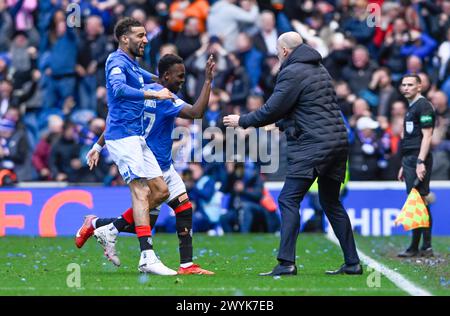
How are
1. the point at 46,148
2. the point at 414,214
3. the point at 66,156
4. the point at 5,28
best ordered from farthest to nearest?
1. the point at 5,28
2. the point at 46,148
3. the point at 66,156
4. the point at 414,214

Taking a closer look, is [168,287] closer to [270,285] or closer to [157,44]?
[270,285]

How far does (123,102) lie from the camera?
1148cm

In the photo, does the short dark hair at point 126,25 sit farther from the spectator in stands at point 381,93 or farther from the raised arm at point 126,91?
the spectator in stands at point 381,93

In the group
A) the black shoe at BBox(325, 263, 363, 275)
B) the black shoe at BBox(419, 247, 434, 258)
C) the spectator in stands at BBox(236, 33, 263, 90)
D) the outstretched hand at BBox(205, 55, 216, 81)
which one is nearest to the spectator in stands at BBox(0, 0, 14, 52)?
the spectator in stands at BBox(236, 33, 263, 90)

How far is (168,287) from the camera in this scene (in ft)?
33.4

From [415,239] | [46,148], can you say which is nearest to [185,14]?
[46,148]

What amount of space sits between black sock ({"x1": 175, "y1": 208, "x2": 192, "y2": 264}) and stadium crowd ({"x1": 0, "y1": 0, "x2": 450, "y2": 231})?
726cm

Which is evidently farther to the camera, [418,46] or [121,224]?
[418,46]

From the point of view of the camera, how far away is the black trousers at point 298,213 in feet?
37.0

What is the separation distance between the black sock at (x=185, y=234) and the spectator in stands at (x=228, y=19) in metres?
10.9

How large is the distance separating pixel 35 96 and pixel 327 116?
12.6 metres

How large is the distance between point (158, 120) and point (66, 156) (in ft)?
30.3

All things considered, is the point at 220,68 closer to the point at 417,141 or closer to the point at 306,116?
the point at 417,141
